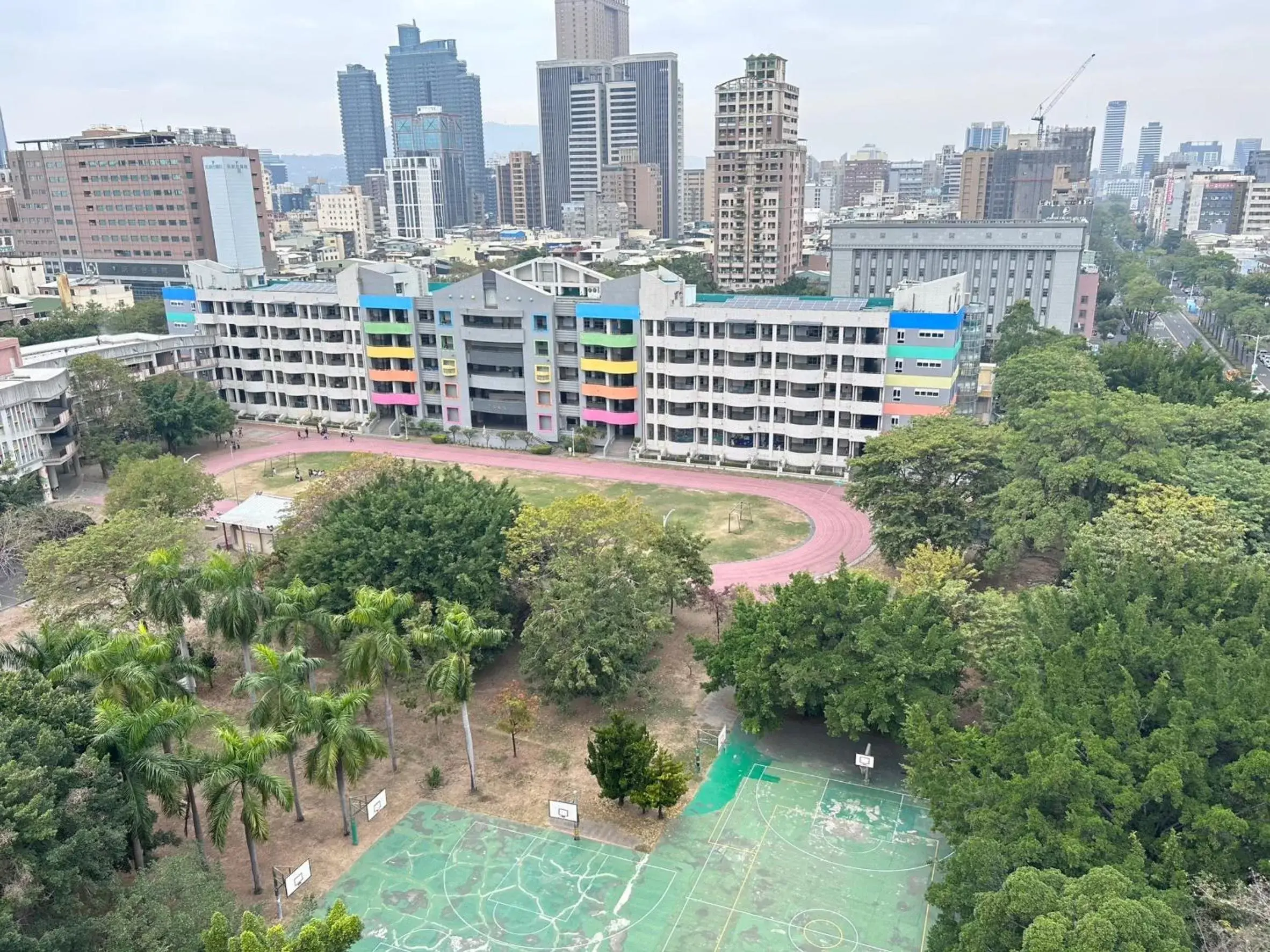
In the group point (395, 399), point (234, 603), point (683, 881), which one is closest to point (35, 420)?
point (395, 399)

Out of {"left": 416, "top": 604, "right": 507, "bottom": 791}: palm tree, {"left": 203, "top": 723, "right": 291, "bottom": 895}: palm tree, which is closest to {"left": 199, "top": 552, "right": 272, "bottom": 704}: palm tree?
{"left": 416, "top": 604, "right": 507, "bottom": 791}: palm tree

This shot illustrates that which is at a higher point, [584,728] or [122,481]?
[122,481]

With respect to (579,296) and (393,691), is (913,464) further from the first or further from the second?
(579,296)

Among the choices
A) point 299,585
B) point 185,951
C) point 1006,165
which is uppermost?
point 1006,165

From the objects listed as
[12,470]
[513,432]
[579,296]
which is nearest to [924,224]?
[579,296]

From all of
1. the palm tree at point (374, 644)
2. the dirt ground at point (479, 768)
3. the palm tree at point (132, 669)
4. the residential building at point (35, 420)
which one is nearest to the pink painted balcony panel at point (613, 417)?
the dirt ground at point (479, 768)

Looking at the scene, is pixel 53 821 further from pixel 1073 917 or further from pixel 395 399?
pixel 395 399

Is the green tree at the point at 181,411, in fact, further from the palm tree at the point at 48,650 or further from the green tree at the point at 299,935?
the green tree at the point at 299,935
